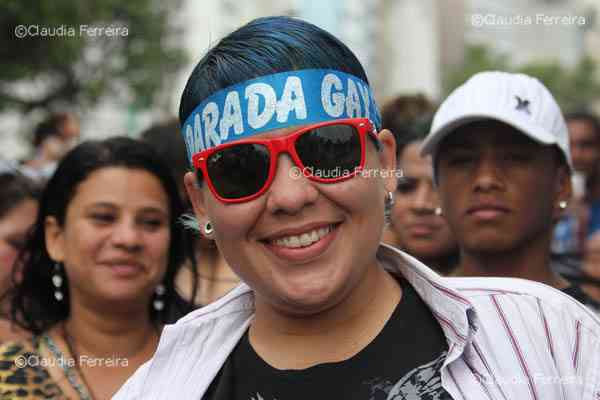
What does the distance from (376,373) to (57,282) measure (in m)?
1.96

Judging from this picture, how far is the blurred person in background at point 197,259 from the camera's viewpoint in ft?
13.6

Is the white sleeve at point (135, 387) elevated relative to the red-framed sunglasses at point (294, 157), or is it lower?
lower

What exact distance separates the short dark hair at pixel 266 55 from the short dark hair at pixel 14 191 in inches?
103

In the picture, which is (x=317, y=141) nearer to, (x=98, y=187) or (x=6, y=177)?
(x=98, y=187)

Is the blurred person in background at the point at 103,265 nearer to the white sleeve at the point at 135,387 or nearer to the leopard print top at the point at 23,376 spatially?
the leopard print top at the point at 23,376

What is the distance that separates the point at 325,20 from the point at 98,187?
18.7m

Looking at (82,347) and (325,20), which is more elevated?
(325,20)

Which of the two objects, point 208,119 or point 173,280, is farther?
point 173,280

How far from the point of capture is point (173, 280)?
3.71 m

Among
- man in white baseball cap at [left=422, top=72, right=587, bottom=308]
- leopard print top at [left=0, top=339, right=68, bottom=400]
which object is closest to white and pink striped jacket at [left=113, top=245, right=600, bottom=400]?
leopard print top at [left=0, top=339, right=68, bottom=400]

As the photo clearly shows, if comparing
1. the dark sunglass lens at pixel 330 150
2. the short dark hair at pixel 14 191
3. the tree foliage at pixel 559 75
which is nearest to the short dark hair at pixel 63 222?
the short dark hair at pixel 14 191

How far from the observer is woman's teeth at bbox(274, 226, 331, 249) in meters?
2.02

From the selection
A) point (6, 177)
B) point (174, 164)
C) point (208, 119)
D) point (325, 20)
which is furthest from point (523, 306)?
point (325, 20)

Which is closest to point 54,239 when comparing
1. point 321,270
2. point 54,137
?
point 321,270
